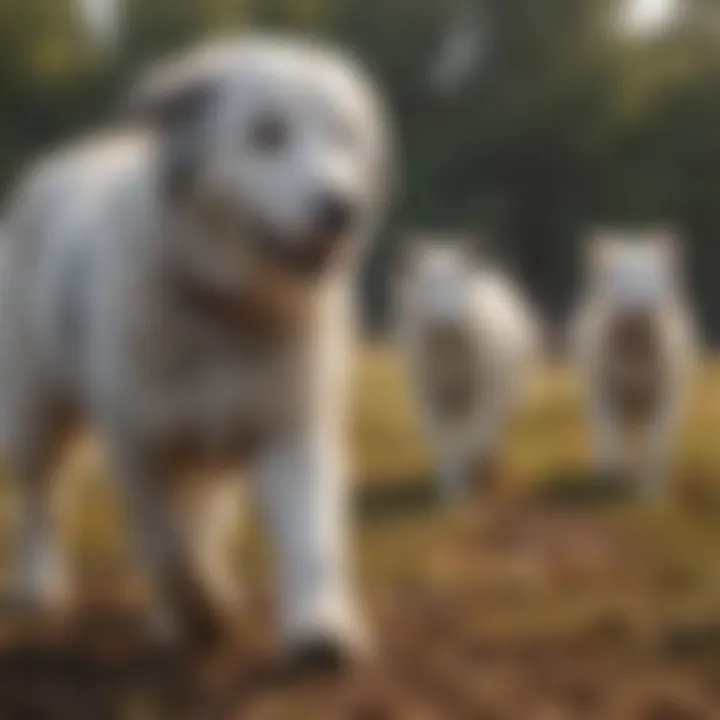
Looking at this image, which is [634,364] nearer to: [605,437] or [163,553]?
[605,437]

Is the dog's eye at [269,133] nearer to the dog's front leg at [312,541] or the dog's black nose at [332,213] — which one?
the dog's black nose at [332,213]

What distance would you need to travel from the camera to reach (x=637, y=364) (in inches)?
39.6

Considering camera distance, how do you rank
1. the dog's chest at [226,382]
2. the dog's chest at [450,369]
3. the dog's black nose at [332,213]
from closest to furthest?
the dog's black nose at [332,213] → the dog's chest at [226,382] → the dog's chest at [450,369]

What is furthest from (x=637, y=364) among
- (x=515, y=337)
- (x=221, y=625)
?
(x=221, y=625)

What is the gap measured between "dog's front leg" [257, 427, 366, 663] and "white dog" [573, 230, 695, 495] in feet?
0.55

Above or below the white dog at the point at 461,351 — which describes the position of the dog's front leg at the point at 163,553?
below

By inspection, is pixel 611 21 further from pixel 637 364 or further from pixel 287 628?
pixel 287 628

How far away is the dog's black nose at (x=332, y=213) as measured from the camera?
0.79 metres

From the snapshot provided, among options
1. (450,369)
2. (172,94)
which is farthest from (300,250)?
(450,369)

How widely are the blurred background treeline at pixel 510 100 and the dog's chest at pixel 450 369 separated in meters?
0.06

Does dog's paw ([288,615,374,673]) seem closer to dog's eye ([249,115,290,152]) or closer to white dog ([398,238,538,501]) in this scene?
white dog ([398,238,538,501])

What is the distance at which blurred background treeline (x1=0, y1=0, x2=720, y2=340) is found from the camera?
939 millimetres

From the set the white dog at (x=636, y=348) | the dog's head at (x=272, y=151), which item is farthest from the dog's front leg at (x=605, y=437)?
the dog's head at (x=272, y=151)

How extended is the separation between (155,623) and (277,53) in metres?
0.34
